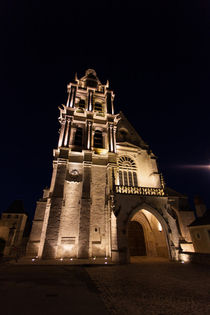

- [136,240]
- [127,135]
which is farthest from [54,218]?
[127,135]

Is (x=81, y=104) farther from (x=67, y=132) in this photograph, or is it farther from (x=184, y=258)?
(x=184, y=258)

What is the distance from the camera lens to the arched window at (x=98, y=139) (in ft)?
65.6

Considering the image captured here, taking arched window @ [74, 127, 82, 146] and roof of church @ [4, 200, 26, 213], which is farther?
roof of church @ [4, 200, 26, 213]

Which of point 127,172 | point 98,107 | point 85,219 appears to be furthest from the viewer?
point 98,107

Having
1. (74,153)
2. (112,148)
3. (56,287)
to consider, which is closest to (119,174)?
(112,148)

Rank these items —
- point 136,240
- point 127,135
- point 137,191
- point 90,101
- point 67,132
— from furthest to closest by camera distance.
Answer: point 127,135 → point 90,101 → point 67,132 → point 136,240 → point 137,191

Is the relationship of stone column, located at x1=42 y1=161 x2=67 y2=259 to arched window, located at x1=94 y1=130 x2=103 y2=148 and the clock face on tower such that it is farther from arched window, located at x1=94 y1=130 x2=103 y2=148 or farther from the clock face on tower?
the clock face on tower

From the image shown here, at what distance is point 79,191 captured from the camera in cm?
1595

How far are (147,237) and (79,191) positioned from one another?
854 centimetres

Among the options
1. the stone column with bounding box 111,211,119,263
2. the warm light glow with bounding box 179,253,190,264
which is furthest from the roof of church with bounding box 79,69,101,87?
the warm light glow with bounding box 179,253,190,264

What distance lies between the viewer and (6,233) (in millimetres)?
30391

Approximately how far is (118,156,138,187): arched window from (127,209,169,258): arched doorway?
11.9 ft

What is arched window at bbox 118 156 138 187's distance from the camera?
59.8ft

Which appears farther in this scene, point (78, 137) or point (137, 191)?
point (78, 137)
